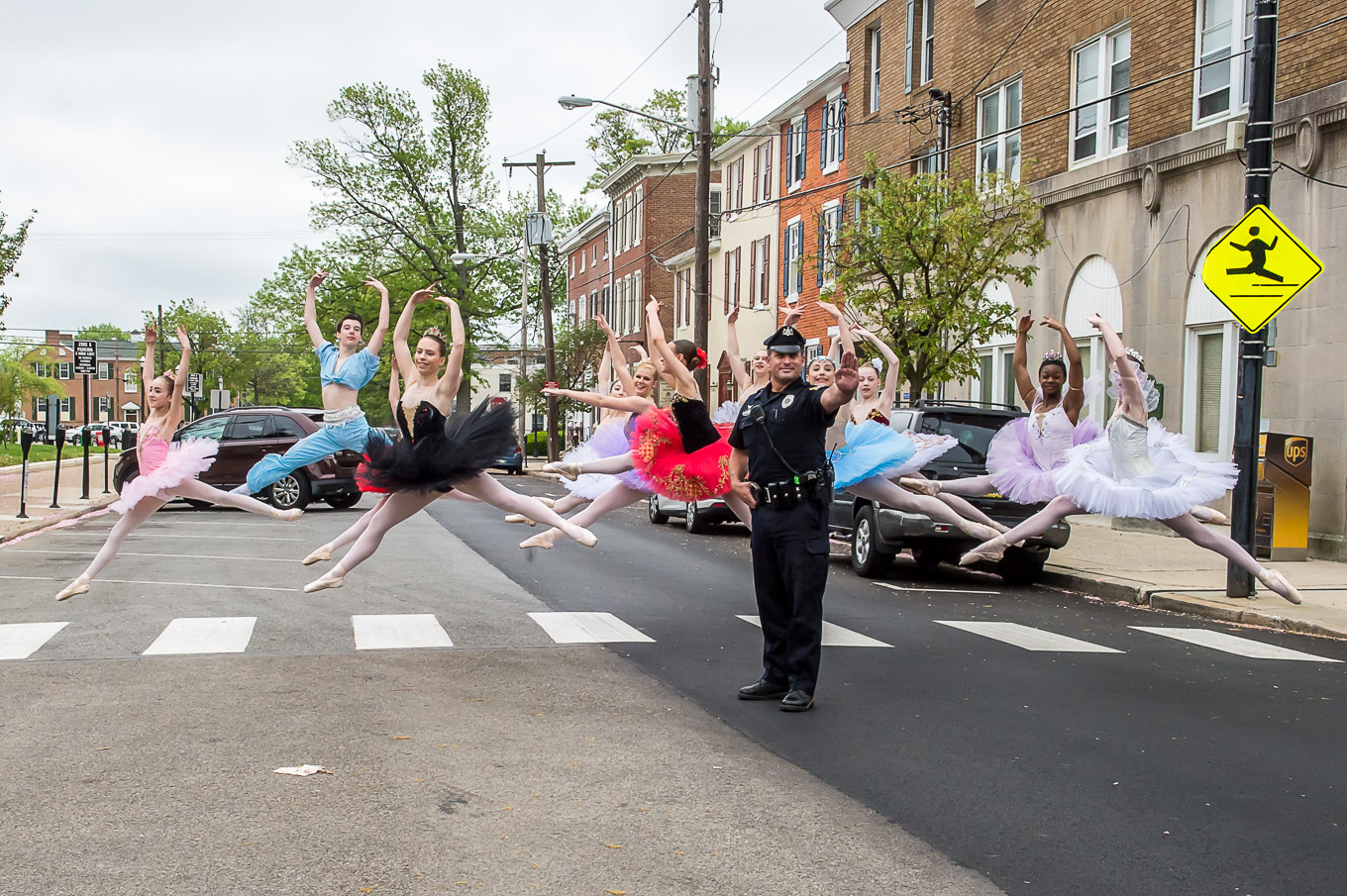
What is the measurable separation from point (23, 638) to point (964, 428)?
10.0m

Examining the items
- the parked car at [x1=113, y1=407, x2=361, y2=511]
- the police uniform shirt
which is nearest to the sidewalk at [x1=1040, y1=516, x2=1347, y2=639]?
the police uniform shirt

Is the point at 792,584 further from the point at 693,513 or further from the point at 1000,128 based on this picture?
the point at 1000,128

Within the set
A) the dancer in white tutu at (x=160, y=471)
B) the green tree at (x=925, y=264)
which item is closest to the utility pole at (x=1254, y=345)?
the green tree at (x=925, y=264)

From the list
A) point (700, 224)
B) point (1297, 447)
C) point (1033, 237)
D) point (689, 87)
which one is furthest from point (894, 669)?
point (689, 87)

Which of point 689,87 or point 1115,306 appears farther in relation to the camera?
point 689,87

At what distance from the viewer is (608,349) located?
10.9m

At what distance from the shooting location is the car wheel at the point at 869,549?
15609 mm

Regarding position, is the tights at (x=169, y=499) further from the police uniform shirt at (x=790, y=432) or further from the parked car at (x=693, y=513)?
the parked car at (x=693, y=513)

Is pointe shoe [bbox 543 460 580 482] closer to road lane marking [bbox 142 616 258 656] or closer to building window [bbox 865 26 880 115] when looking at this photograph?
road lane marking [bbox 142 616 258 656]

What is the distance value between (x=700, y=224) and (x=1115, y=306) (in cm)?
791

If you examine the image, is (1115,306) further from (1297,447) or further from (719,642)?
(719,642)

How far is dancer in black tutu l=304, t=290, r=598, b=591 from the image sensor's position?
870 centimetres

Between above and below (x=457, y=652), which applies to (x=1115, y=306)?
above

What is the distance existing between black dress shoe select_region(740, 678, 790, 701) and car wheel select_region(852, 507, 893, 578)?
7247 millimetres
